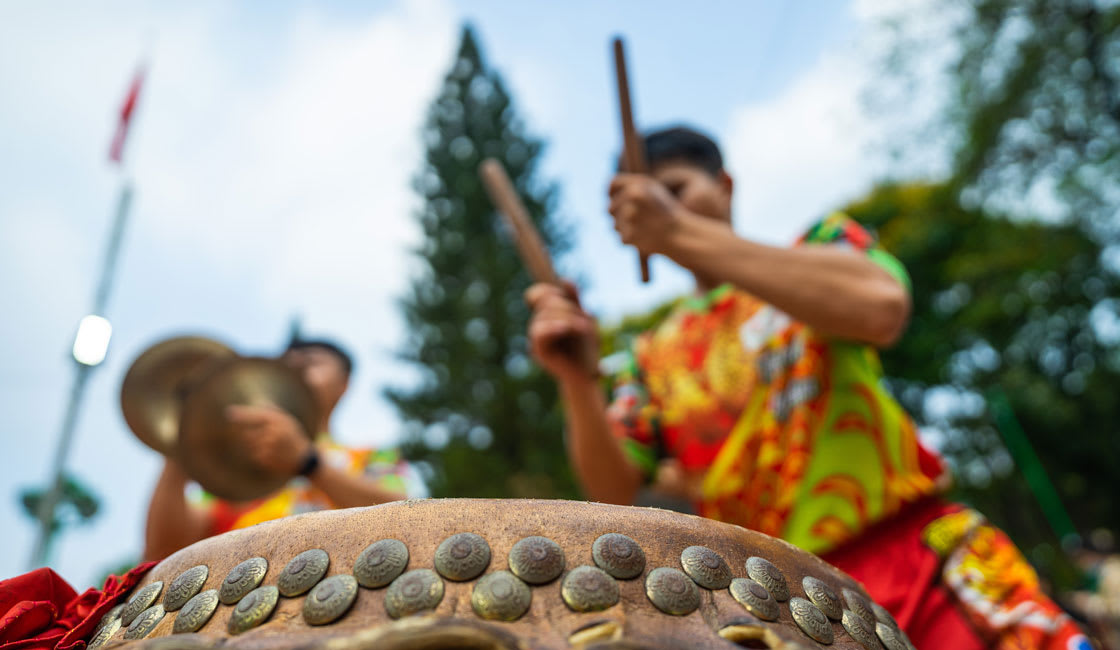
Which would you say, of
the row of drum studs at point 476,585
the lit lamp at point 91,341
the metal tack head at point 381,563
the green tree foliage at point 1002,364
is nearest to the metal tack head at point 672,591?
the row of drum studs at point 476,585

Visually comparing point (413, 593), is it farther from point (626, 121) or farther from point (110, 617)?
point (626, 121)

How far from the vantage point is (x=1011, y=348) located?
15.0 meters

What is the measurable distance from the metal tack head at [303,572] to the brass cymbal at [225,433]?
1470 mm

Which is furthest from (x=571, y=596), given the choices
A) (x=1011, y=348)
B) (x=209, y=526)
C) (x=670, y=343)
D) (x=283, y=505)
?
(x=1011, y=348)

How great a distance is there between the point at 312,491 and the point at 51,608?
2.36 metres

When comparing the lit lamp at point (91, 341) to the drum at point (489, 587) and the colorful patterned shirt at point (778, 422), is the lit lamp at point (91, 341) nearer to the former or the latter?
the colorful patterned shirt at point (778, 422)

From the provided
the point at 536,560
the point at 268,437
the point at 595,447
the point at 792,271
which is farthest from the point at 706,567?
the point at 268,437

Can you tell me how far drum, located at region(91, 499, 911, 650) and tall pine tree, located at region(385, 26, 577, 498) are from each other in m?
9.96

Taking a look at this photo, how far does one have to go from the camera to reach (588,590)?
2.06 ft

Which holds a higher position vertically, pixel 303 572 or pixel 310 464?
pixel 303 572

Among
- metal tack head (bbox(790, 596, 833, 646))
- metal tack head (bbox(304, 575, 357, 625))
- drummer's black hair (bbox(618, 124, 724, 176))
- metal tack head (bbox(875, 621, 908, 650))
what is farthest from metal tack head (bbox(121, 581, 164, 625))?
drummer's black hair (bbox(618, 124, 724, 176))

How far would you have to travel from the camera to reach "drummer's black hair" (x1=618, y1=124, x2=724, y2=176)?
1.94 meters

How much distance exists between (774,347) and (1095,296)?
567 inches

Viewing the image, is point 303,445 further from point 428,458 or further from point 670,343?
point 428,458
